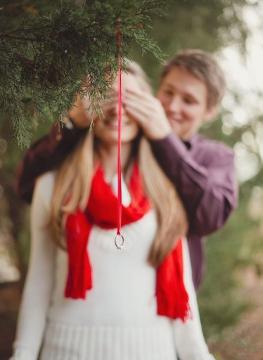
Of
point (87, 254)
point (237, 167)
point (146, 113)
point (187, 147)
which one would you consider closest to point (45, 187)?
point (87, 254)

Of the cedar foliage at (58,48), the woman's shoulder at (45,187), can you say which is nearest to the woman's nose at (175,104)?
the woman's shoulder at (45,187)

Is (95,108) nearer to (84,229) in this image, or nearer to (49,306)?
(84,229)

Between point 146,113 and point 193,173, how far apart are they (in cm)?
29

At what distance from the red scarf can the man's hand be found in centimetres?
23

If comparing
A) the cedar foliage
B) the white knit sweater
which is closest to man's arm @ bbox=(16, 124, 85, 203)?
the white knit sweater

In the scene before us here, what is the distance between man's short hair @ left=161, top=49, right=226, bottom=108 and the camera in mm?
2182

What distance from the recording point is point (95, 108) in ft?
3.47

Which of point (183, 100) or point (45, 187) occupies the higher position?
point (183, 100)

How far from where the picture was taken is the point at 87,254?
5.94 feet

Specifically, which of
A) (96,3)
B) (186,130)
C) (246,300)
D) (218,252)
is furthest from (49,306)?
(218,252)

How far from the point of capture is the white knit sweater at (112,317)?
174cm

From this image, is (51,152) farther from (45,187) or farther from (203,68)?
(203,68)

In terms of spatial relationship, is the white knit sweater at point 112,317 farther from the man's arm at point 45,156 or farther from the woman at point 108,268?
the man's arm at point 45,156

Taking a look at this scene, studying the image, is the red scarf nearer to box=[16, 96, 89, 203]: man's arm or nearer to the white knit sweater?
the white knit sweater
